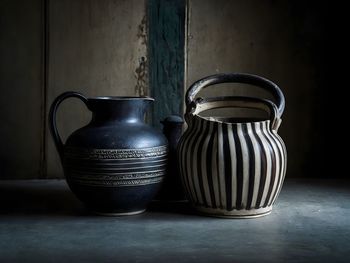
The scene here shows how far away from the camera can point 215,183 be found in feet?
6.77

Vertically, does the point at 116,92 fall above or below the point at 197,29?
below

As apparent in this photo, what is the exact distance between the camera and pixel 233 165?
2.03 m

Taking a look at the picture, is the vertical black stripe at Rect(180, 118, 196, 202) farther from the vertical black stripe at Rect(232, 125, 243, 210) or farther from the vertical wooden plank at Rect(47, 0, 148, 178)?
the vertical wooden plank at Rect(47, 0, 148, 178)

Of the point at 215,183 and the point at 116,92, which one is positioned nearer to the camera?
the point at 215,183

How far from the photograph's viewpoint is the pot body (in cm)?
204

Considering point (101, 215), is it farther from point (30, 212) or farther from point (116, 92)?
point (116, 92)

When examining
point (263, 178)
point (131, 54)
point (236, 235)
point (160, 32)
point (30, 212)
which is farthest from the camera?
point (131, 54)

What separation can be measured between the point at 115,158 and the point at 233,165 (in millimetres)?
439

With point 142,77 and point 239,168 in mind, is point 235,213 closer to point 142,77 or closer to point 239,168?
point 239,168

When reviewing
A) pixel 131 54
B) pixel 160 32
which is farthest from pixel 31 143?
pixel 160 32

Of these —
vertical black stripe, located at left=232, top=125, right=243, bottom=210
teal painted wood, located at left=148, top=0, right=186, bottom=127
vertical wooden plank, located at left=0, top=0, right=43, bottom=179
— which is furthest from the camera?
vertical wooden plank, located at left=0, top=0, right=43, bottom=179

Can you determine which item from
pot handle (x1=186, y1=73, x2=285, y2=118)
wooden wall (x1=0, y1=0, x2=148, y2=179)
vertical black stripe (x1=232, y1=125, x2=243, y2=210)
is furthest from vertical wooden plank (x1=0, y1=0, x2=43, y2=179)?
vertical black stripe (x1=232, y1=125, x2=243, y2=210)

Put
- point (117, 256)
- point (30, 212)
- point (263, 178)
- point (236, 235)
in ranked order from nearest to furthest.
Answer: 1. point (117, 256)
2. point (236, 235)
3. point (263, 178)
4. point (30, 212)

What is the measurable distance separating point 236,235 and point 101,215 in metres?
0.57
